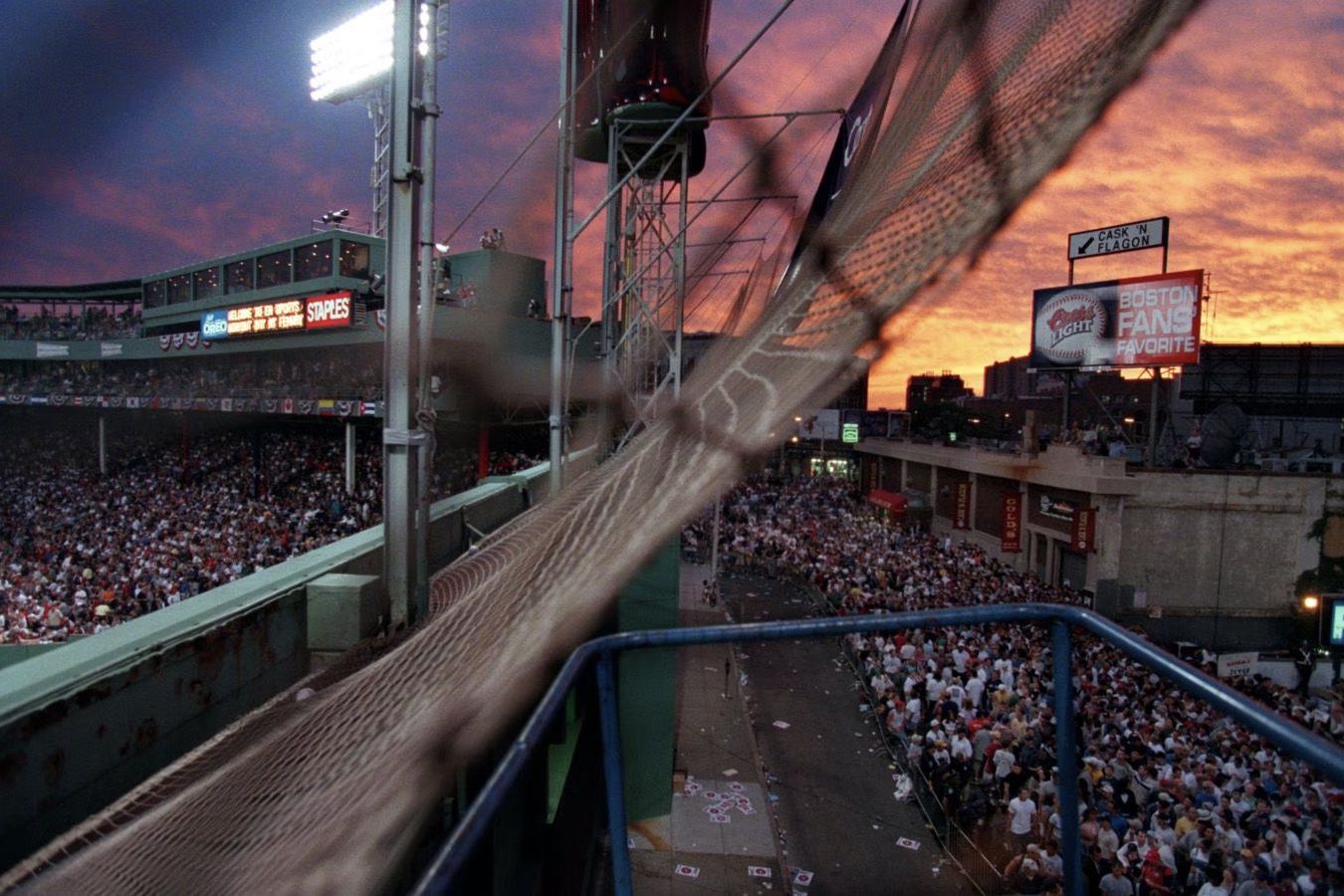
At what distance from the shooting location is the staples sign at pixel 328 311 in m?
25.4

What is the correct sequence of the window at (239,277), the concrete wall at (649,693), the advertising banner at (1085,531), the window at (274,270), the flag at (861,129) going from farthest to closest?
the window at (239,277)
the window at (274,270)
the advertising banner at (1085,531)
the concrete wall at (649,693)
the flag at (861,129)

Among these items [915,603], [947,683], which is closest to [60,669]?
[947,683]

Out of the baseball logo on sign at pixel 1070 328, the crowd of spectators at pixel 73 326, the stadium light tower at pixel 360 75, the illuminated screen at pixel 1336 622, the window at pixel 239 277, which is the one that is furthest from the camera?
the crowd of spectators at pixel 73 326

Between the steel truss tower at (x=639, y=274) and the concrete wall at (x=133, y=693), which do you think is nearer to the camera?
the concrete wall at (x=133, y=693)

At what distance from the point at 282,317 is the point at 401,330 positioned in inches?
1093

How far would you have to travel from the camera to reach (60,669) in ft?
8.62

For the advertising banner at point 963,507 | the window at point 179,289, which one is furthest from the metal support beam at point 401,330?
the window at point 179,289

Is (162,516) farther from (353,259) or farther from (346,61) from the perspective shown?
(346,61)

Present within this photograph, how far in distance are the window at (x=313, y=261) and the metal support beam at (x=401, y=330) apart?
31602mm

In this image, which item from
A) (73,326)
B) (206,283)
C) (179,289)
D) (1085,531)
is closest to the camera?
(1085,531)

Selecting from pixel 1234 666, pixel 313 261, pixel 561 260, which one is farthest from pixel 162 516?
pixel 1234 666

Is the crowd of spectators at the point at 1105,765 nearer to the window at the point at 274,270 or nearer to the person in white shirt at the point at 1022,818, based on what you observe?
the person in white shirt at the point at 1022,818

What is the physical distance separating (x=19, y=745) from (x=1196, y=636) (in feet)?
79.0

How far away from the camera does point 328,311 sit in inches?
1021
